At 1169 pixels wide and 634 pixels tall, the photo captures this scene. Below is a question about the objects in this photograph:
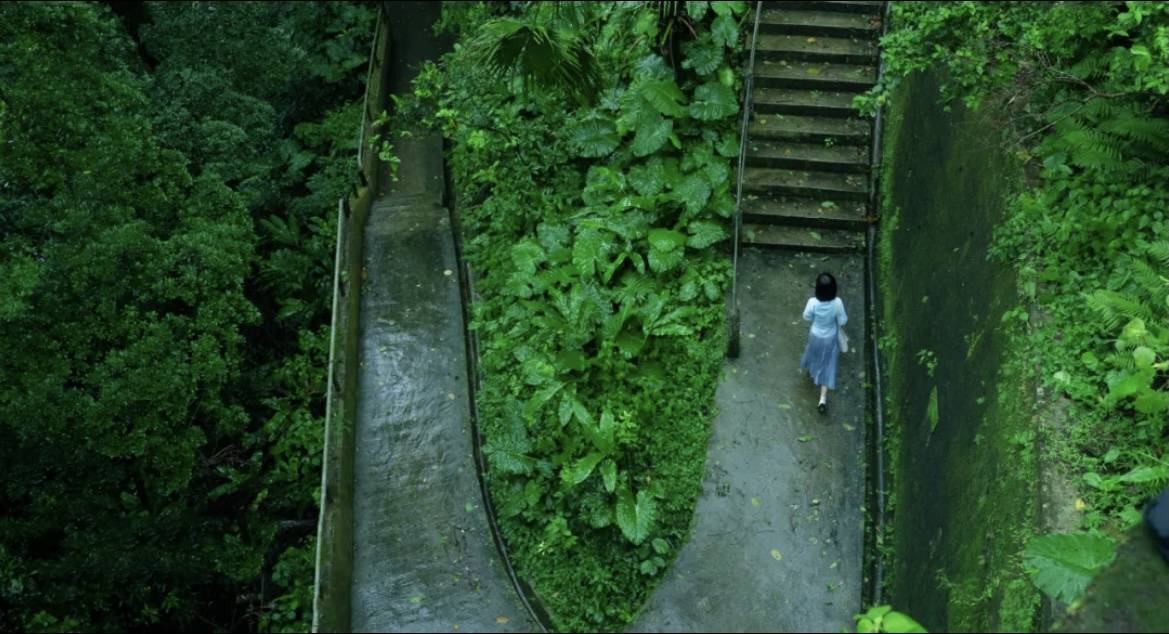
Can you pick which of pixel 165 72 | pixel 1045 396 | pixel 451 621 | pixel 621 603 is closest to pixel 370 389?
pixel 451 621

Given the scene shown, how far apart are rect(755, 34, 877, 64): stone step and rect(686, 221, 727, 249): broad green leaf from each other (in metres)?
2.92

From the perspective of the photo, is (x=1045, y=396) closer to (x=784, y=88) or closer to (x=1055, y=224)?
(x=1055, y=224)

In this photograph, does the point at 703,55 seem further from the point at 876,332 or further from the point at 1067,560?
the point at 1067,560

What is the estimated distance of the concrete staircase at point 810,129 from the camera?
1167 centimetres

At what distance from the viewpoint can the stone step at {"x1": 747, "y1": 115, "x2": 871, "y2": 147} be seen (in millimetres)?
12023

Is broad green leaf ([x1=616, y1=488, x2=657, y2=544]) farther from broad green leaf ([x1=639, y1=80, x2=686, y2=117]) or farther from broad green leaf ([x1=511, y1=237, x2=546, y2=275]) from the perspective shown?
broad green leaf ([x1=639, y1=80, x2=686, y2=117])

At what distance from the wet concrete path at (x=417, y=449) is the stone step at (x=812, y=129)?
434 centimetres

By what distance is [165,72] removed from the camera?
14.2 metres

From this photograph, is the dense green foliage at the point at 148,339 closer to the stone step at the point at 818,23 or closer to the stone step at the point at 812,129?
the stone step at the point at 812,129

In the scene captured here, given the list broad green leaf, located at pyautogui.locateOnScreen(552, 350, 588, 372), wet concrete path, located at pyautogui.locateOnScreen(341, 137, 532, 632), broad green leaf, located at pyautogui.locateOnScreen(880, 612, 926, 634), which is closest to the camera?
broad green leaf, located at pyautogui.locateOnScreen(880, 612, 926, 634)

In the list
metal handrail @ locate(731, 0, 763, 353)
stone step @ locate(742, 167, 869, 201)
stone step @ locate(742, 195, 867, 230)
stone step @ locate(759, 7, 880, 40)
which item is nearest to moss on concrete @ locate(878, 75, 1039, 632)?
stone step @ locate(742, 195, 867, 230)

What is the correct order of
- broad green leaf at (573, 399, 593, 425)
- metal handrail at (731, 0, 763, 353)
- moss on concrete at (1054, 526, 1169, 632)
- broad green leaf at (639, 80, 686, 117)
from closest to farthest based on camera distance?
moss on concrete at (1054, 526, 1169, 632), broad green leaf at (573, 399, 593, 425), metal handrail at (731, 0, 763, 353), broad green leaf at (639, 80, 686, 117)

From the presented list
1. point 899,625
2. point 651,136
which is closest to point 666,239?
point 651,136

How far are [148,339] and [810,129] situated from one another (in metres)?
8.28
